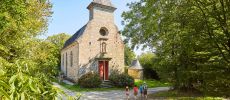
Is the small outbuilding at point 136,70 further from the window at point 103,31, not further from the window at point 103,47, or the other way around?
the window at point 103,31

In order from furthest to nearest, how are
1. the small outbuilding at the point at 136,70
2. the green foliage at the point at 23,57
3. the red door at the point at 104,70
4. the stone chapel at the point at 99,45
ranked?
1. the small outbuilding at the point at 136,70
2. the red door at the point at 104,70
3. the stone chapel at the point at 99,45
4. the green foliage at the point at 23,57

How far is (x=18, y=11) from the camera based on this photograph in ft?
35.0

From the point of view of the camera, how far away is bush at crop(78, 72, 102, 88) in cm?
3045

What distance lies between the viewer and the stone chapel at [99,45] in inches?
1325

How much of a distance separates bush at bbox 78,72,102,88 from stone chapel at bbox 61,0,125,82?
2124mm

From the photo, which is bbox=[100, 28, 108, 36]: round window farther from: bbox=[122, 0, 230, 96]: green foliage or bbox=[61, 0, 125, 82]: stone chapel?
bbox=[122, 0, 230, 96]: green foliage

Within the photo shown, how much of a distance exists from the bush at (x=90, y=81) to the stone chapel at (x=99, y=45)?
83.6 inches

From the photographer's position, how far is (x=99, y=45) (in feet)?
113

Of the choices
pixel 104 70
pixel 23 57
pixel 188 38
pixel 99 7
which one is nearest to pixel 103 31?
pixel 99 7

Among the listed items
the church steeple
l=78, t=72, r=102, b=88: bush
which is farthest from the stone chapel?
l=78, t=72, r=102, b=88: bush

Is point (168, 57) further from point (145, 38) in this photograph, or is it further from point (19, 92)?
point (19, 92)

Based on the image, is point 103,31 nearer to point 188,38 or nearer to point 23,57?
point 188,38

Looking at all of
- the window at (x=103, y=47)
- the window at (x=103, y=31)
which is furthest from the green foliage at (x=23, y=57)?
the window at (x=103, y=31)

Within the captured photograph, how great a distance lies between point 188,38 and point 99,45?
21.1 m
